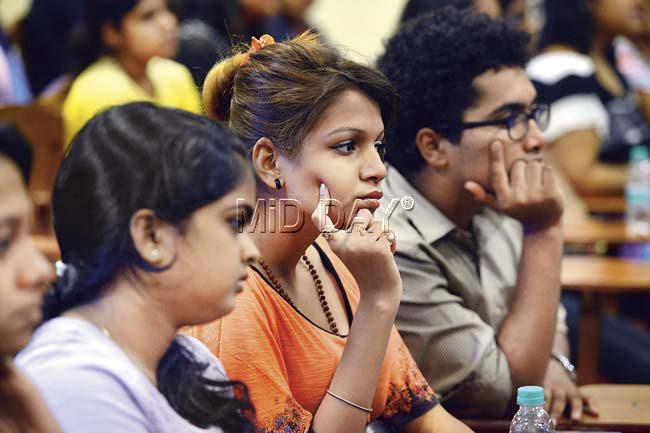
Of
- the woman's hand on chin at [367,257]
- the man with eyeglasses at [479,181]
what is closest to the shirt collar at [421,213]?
the man with eyeglasses at [479,181]

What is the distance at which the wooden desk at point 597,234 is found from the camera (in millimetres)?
3514

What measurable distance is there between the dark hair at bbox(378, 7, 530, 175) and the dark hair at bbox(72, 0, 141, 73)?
75.4 inches

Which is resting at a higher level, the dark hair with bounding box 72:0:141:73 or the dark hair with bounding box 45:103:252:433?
the dark hair with bounding box 72:0:141:73

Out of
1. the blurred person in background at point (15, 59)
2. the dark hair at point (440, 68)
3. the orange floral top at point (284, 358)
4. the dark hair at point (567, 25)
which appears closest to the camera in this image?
the orange floral top at point (284, 358)

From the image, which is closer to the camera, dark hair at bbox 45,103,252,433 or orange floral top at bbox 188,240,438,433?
dark hair at bbox 45,103,252,433

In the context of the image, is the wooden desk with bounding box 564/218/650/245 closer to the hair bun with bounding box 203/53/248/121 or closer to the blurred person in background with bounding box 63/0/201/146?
the blurred person in background with bounding box 63/0/201/146

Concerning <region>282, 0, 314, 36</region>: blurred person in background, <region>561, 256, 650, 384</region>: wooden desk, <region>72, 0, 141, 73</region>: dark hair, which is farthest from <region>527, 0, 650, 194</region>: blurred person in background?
<region>72, 0, 141, 73</region>: dark hair

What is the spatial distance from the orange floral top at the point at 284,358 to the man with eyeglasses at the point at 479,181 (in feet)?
0.98

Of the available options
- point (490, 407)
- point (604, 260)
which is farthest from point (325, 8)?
point (490, 407)

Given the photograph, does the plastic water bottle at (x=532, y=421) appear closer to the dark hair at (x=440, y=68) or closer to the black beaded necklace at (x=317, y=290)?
the black beaded necklace at (x=317, y=290)

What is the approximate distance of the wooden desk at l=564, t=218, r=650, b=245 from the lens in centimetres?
351

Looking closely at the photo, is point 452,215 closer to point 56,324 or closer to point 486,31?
point 486,31

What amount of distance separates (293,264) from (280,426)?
0.30 metres

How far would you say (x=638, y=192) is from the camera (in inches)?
162
